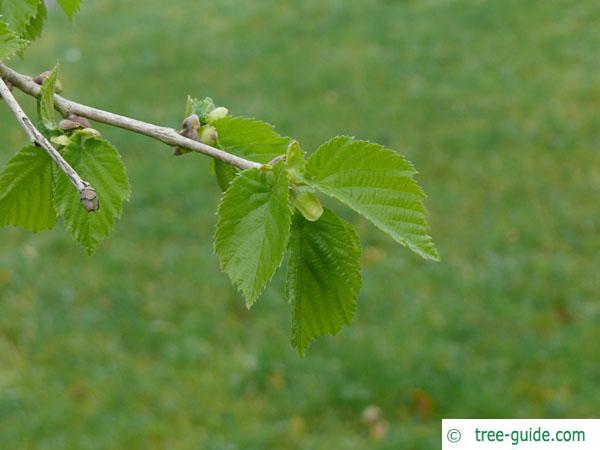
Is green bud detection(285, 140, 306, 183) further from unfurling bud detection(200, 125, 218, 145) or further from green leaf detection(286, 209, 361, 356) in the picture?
unfurling bud detection(200, 125, 218, 145)

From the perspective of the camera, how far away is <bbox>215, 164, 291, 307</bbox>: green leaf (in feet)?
3.24

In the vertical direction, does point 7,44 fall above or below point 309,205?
above

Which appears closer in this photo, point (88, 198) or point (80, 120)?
point (88, 198)

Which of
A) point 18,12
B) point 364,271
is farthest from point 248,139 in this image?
point 364,271

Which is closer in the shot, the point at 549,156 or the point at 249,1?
the point at 549,156

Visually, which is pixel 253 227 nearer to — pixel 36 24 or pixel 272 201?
pixel 272 201

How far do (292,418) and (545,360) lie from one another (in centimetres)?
123

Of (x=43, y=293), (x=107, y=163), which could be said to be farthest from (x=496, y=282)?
(x=107, y=163)

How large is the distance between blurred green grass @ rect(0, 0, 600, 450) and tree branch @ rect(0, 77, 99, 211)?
2.71 m

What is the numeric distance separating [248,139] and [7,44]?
0.34m

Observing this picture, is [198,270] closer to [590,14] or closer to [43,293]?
[43,293]

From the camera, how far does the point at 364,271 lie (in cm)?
487

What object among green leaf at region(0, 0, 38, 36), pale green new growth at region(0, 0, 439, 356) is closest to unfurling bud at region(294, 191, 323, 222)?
pale green new growth at region(0, 0, 439, 356)

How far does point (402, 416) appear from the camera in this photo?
3.75 m
